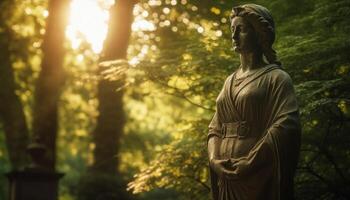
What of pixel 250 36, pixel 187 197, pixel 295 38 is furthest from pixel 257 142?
pixel 187 197

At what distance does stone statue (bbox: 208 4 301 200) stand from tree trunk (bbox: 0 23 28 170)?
45.9 feet

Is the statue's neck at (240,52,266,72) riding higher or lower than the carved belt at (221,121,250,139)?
higher

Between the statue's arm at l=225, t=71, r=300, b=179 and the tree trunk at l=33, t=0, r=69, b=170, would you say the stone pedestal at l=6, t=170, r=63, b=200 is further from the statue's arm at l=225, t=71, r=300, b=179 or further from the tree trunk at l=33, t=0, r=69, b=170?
the statue's arm at l=225, t=71, r=300, b=179

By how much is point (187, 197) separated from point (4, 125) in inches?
328

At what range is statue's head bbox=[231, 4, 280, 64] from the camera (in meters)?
6.48

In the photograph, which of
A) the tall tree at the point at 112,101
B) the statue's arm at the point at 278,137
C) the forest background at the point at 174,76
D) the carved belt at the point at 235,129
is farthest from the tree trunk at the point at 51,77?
the statue's arm at the point at 278,137

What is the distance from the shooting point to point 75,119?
95.9 ft

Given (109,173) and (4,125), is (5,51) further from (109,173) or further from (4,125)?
(109,173)

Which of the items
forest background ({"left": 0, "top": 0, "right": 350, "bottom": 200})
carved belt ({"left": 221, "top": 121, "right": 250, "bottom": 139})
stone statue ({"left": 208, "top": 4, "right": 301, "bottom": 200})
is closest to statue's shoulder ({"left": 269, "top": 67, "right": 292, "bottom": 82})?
stone statue ({"left": 208, "top": 4, "right": 301, "bottom": 200})

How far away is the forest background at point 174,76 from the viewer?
11.3 m

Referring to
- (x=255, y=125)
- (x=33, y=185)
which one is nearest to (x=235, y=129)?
(x=255, y=125)

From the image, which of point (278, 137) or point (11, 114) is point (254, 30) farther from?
point (11, 114)

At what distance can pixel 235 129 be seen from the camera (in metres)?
6.48

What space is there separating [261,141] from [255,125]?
0.73 feet
